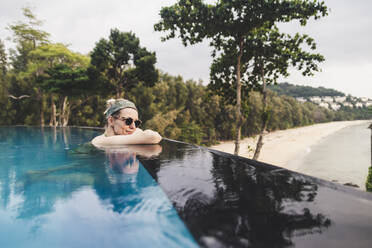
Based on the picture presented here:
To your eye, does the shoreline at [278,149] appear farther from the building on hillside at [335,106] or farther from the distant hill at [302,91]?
the distant hill at [302,91]

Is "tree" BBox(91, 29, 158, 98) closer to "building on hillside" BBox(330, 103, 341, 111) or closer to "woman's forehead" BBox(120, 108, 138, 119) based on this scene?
"woman's forehead" BBox(120, 108, 138, 119)

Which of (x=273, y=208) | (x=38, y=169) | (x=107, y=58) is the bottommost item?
(x=38, y=169)

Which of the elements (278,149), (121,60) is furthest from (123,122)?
(278,149)

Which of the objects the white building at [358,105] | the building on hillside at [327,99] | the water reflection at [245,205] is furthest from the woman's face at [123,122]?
the building on hillside at [327,99]

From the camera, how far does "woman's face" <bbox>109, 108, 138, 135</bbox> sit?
4.28 metres

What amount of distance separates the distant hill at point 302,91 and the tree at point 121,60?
16304 centimetres

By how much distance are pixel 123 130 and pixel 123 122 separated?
0.62ft

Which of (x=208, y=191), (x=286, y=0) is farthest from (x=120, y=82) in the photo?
(x=208, y=191)

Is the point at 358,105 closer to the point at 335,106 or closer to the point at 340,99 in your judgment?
the point at 335,106

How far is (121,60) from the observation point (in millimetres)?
17062

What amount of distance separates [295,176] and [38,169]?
9.88 ft

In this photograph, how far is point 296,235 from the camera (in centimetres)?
93

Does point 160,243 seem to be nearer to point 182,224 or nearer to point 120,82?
point 182,224

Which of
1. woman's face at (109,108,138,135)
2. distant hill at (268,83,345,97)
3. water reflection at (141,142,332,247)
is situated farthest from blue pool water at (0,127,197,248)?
distant hill at (268,83,345,97)
